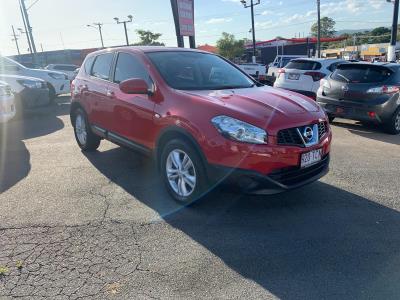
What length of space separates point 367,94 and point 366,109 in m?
0.31

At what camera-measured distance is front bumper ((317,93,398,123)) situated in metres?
7.47

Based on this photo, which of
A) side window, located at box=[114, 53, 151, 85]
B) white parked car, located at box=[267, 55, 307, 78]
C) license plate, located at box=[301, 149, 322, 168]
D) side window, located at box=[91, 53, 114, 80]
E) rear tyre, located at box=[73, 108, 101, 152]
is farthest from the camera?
white parked car, located at box=[267, 55, 307, 78]

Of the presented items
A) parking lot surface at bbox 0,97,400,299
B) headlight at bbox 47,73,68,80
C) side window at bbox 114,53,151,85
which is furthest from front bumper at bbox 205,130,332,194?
headlight at bbox 47,73,68,80

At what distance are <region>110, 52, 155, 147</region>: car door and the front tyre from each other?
45 centimetres

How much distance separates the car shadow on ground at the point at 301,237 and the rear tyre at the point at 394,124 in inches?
148

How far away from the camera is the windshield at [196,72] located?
4.46 m

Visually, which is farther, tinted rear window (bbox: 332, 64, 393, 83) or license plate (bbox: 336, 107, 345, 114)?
license plate (bbox: 336, 107, 345, 114)

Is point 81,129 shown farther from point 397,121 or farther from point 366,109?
point 397,121

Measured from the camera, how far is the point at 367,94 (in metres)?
7.59

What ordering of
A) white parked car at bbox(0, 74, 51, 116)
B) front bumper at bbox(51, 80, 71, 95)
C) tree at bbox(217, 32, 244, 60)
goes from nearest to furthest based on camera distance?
white parked car at bbox(0, 74, 51, 116)
front bumper at bbox(51, 80, 71, 95)
tree at bbox(217, 32, 244, 60)

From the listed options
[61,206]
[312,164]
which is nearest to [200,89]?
[312,164]

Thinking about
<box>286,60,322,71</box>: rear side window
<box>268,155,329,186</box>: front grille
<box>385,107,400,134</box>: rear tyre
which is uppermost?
<box>286,60,322,71</box>: rear side window

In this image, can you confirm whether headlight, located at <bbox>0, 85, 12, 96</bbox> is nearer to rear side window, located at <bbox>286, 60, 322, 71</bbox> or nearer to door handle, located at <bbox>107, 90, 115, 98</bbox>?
door handle, located at <bbox>107, 90, 115, 98</bbox>

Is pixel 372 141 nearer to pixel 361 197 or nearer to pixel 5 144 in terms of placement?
pixel 361 197
